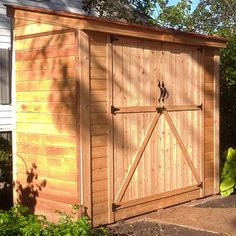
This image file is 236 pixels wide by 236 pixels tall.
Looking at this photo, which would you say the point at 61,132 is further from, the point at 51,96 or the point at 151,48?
the point at 151,48

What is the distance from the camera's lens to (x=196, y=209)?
7.89 metres

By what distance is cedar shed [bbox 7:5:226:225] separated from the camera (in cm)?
655

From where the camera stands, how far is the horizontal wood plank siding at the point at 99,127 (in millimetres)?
6648

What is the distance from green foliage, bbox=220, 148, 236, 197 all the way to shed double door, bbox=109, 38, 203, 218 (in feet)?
2.32

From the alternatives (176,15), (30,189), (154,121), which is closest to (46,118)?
(30,189)

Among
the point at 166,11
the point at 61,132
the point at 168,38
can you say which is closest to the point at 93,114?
the point at 61,132

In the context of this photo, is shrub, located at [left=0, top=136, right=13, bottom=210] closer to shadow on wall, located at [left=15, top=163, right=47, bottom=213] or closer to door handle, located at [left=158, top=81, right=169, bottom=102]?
shadow on wall, located at [left=15, top=163, right=47, bottom=213]

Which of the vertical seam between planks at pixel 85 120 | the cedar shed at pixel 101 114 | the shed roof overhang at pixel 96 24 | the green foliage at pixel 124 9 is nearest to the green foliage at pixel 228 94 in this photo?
the cedar shed at pixel 101 114

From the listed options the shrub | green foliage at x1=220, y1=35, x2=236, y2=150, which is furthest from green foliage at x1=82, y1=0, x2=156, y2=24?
the shrub

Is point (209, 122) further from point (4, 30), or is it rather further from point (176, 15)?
point (176, 15)

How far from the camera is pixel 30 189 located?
23.7 feet

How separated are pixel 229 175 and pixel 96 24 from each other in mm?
4025

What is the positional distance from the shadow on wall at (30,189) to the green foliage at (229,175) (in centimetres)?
344

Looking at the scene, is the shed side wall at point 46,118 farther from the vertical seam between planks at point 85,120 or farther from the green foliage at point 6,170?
the green foliage at point 6,170
